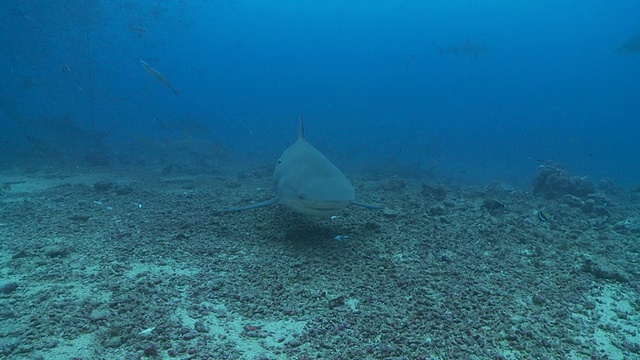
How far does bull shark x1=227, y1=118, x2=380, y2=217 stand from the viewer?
201 inches

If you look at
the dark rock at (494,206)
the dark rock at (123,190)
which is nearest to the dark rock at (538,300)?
the dark rock at (494,206)

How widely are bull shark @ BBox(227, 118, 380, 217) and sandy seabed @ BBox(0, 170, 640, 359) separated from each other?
795mm

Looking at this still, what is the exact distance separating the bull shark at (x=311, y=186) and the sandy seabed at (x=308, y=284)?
0.79 meters

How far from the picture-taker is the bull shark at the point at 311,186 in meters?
5.11

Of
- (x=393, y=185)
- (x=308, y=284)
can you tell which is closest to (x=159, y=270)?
(x=308, y=284)

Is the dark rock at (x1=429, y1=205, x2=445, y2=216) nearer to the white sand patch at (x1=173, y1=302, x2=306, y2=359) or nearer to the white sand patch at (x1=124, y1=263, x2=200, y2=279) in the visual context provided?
the white sand patch at (x1=173, y1=302, x2=306, y2=359)

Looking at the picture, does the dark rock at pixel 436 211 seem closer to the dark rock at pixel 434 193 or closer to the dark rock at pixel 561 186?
the dark rock at pixel 434 193

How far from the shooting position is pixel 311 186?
536 centimetres

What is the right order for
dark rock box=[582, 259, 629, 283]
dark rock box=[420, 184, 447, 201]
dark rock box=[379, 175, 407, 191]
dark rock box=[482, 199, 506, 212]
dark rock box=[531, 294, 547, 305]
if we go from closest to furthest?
dark rock box=[531, 294, 547, 305] → dark rock box=[582, 259, 629, 283] → dark rock box=[482, 199, 506, 212] → dark rock box=[420, 184, 447, 201] → dark rock box=[379, 175, 407, 191]

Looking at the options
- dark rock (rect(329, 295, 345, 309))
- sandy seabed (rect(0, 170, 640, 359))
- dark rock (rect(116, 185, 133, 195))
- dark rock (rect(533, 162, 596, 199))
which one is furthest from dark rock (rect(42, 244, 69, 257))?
dark rock (rect(533, 162, 596, 199))

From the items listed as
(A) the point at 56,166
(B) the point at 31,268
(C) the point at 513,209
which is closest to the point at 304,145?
(B) the point at 31,268

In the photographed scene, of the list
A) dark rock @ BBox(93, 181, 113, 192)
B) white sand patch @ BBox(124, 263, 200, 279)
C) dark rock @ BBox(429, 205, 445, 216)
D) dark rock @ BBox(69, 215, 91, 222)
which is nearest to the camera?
white sand patch @ BBox(124, 263, 200, 279)

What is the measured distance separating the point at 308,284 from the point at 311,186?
1.53 m

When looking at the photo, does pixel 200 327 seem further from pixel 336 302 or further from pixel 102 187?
pixel 102 187
